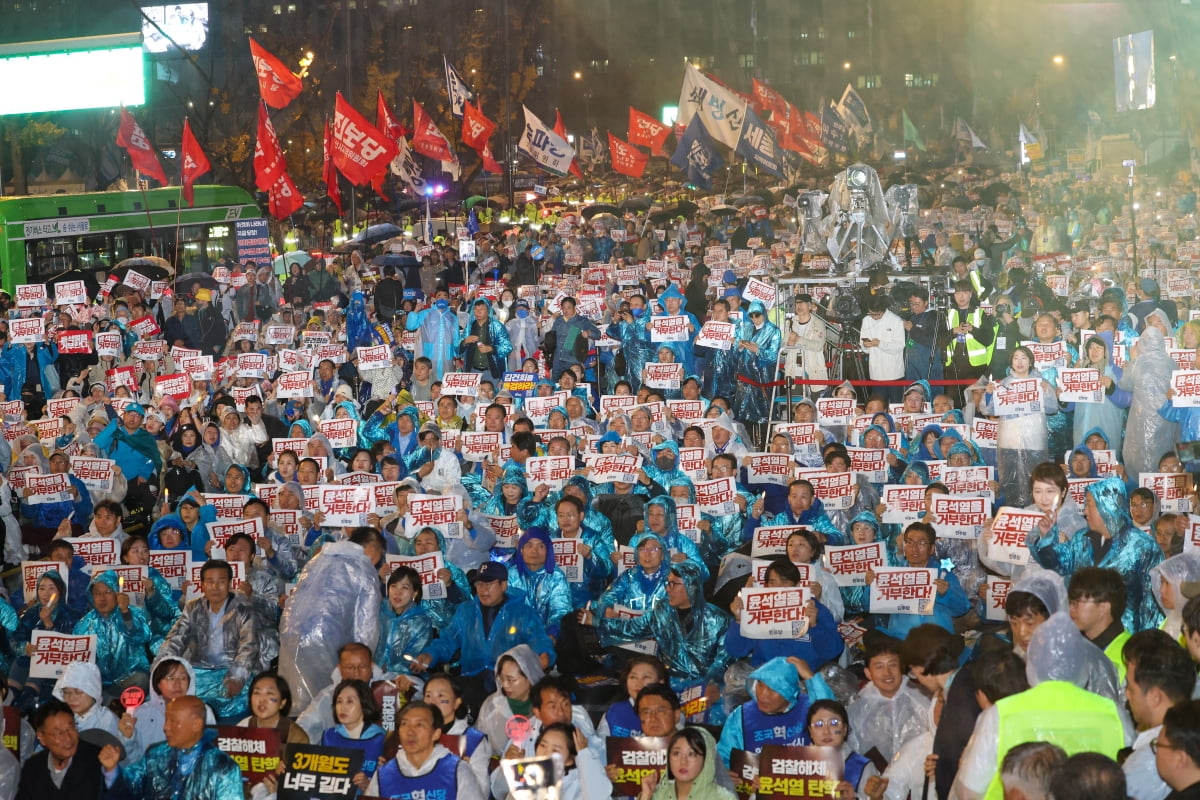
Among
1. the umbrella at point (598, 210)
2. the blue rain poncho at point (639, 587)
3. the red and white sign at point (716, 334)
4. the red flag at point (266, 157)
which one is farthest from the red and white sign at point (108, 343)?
the umbrella at point (598, 210)

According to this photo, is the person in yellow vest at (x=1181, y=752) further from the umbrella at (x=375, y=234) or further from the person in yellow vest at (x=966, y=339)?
the umbrella at (x=375, y=234)

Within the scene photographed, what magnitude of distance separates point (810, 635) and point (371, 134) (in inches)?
716

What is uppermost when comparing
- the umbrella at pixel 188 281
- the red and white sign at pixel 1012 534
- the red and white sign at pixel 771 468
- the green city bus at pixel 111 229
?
the green city bus at pixel 111 229

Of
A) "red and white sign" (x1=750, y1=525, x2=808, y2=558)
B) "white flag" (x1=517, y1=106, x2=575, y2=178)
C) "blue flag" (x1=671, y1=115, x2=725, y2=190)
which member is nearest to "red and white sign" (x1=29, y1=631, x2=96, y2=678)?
"red and white sign" (x1=750, y1=525, x2=808, y2=558)

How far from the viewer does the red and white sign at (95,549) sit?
9.97 meters

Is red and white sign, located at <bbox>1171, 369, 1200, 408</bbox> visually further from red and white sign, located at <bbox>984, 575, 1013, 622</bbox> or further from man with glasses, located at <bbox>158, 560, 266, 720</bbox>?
man with glasses, located at <bbox>158, 560, 266, 720</bbox>

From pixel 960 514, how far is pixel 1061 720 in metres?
4.40

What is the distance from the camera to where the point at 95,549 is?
9992 mm

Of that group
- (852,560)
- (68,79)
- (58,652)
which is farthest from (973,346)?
(68,79)

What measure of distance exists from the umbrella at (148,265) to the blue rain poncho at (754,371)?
1360 centimetres

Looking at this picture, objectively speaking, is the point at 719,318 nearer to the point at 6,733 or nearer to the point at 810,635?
the point at 810,635

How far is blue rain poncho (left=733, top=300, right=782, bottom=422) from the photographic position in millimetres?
14898

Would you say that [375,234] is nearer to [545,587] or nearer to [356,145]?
[356,145]

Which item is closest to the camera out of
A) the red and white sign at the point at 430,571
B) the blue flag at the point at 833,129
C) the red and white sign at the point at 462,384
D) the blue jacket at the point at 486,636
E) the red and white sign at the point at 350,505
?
the blue jacket at the point at 486,636
